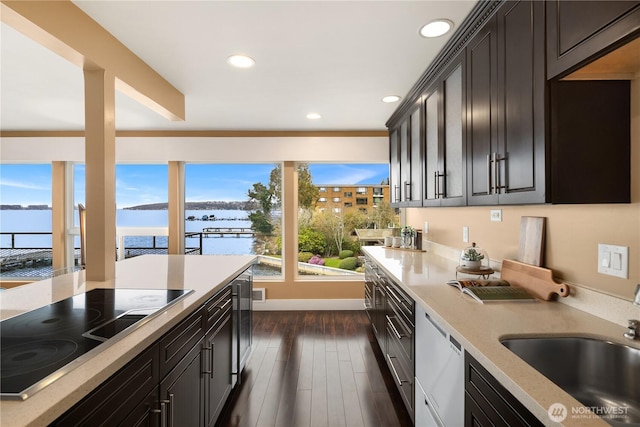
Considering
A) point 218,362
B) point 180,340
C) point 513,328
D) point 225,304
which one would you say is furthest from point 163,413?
point 513,328

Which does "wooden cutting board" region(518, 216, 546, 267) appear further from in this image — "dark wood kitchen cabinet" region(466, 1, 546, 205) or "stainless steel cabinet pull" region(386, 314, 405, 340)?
"stainless steel cabinet pull" region(386, 314, 405, 340)

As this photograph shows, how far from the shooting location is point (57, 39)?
1616 millimetres

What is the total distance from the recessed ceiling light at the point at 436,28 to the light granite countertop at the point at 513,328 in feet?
5.12

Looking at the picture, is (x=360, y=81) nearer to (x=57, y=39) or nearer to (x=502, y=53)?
(x=502, y=53)

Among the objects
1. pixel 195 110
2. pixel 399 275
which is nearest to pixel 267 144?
pixel 195 110

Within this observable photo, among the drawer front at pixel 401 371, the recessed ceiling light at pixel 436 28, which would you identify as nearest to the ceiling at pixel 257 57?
the recessed ceiling light at pixel 436 28

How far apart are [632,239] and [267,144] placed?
3.88 meters

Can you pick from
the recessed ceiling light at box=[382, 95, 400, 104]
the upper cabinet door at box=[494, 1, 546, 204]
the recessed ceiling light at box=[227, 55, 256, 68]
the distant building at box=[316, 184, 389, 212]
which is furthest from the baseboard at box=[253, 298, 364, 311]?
the upper cabinet door at box=[494, 1, 546, 204]

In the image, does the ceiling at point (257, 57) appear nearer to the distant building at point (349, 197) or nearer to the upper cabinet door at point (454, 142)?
the upper cabinet door at point (454, 142)

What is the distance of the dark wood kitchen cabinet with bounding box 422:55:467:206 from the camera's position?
2.05m

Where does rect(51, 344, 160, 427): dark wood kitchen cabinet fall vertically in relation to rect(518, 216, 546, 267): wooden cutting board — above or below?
below

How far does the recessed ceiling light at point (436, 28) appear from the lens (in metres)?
1.90

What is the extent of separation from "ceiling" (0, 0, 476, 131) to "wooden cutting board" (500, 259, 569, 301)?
1452 millimetres

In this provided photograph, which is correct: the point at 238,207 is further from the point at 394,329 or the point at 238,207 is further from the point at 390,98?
the point at 394,329
